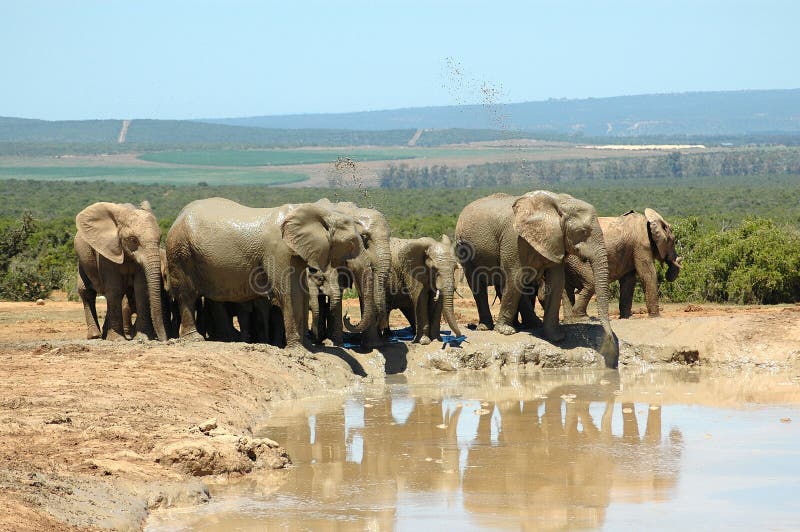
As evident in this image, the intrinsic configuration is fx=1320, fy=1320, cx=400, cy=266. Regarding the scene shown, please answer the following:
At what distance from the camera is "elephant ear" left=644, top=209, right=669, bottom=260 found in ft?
68.8

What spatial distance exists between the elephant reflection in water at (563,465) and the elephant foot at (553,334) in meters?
2.69

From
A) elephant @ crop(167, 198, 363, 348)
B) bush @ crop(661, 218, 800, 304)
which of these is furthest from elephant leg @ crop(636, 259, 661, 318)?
elephant @ crop(167, 198, 363, 348)

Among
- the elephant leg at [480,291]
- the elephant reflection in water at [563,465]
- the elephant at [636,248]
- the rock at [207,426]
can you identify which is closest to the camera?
the elephant reflection in water at [563,465]

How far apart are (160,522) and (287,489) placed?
4.96 ft

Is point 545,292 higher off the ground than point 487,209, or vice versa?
point 487,209

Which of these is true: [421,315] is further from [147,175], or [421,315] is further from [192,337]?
[147,175]

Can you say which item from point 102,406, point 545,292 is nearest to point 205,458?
point 102,406

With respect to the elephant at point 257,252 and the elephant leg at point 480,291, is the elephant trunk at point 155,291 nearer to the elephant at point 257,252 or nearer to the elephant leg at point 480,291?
the elephant at point 257,252

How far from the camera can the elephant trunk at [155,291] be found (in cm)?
1706

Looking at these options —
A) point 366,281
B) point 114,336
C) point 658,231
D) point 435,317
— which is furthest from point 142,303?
point 658,231

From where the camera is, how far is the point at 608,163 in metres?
149

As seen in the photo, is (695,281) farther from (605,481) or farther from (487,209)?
(605,481)

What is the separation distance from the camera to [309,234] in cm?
1639

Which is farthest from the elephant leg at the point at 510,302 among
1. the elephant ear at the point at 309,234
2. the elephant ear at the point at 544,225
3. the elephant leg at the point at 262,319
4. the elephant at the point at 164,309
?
the elephant at the point at 164,309
